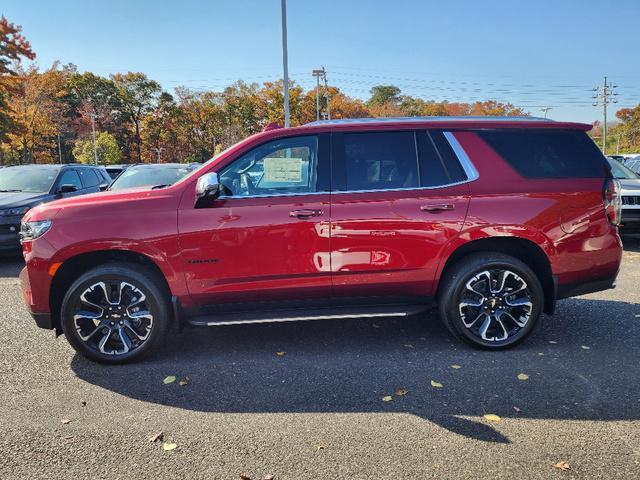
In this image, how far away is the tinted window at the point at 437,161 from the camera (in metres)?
4.16

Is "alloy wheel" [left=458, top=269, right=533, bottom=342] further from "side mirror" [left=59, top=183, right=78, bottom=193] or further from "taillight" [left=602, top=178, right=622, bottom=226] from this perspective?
"side mirror" [left=59, top=183, right=78, bottom=193]

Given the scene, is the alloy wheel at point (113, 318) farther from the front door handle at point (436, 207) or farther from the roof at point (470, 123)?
the front door handle at point (436, 207)

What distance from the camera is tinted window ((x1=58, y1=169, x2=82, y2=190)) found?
9453 mm

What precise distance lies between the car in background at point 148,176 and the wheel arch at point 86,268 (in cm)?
519

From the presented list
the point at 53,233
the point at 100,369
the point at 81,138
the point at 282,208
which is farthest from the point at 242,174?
the point at 81,138

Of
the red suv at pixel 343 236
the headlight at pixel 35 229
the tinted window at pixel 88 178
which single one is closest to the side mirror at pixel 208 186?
the red suv at pixel 343 236

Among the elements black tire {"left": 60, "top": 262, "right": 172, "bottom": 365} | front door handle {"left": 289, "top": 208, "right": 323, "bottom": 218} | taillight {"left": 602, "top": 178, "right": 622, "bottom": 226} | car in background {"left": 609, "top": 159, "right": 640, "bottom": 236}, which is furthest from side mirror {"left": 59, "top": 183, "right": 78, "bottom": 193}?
car in background {"left": 609, "top": 159, "right": 640, "bottom": 236}

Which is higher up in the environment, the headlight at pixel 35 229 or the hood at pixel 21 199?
the hood at pixel 21 199

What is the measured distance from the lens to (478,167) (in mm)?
4176

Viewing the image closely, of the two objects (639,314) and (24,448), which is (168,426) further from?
(639,314)

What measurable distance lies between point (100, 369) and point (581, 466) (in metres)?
3.50

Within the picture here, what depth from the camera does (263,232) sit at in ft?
13.0

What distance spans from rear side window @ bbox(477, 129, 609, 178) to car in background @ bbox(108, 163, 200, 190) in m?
6.34

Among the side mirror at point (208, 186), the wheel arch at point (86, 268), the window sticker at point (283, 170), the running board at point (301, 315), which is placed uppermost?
the window sticker at point (283, 170)
